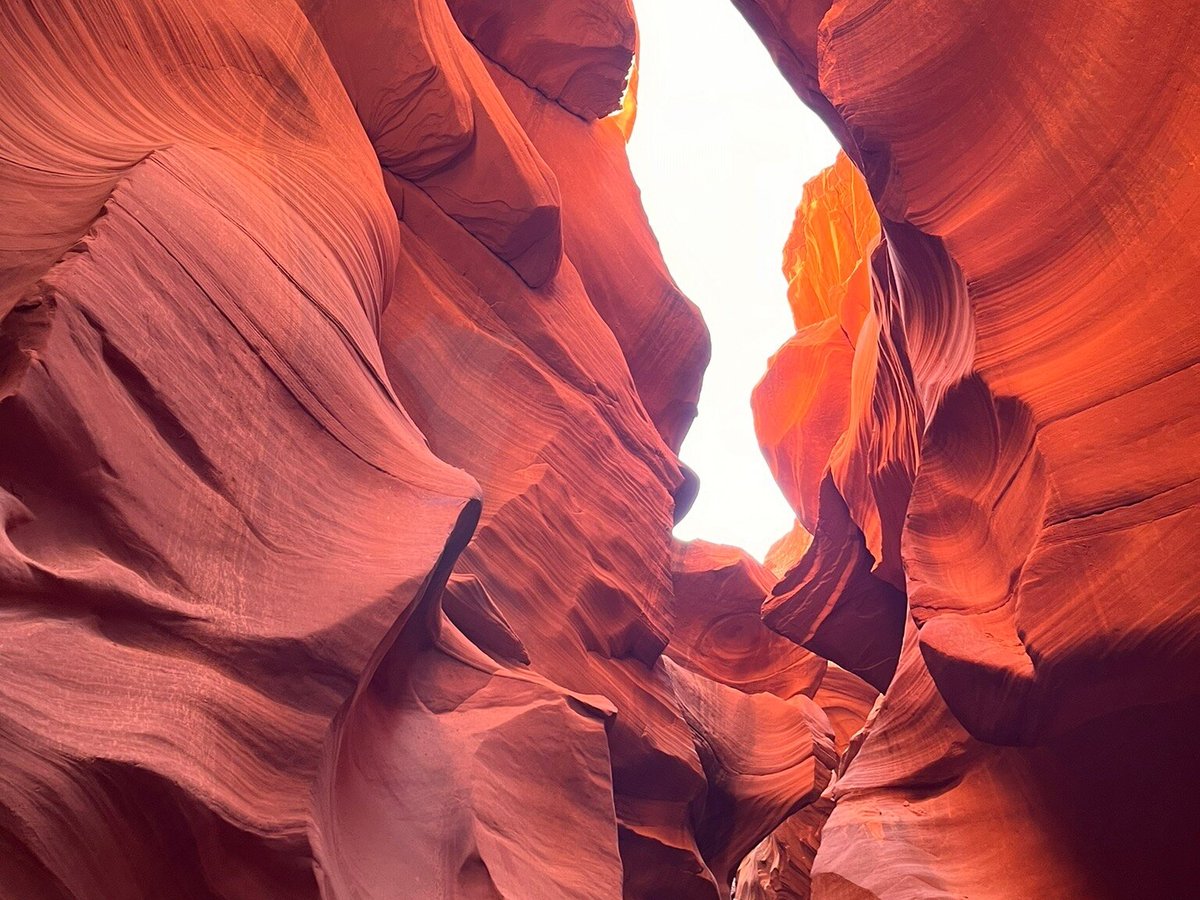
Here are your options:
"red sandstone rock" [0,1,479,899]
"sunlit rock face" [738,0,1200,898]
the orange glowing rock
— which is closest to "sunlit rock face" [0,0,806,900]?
"red sandstone rock" [0,1,479,899]

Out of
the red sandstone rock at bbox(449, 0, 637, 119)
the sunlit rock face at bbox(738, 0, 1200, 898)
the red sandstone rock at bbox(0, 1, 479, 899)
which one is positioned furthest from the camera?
the red sandstone rock at bbox(449, 0, 637, 119)

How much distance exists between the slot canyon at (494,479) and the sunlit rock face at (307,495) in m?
0.02

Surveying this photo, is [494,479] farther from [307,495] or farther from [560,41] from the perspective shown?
[560,41]

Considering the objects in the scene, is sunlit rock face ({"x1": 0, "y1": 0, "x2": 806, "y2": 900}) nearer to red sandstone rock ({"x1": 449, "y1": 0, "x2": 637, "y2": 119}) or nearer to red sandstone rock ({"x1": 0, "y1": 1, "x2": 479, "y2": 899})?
red sandstone rock ({"x1": 0, "y1": 1, "x2": 479, "y2": 899})

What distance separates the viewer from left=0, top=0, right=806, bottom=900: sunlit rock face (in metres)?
2.98

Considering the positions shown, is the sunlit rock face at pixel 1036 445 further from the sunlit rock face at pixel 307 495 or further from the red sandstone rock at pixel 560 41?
the red sandstone rock at pixel 560 41

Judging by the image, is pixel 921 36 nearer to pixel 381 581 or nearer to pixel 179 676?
pixel 381 581

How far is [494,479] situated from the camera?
23.9ft

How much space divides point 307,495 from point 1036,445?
331cm

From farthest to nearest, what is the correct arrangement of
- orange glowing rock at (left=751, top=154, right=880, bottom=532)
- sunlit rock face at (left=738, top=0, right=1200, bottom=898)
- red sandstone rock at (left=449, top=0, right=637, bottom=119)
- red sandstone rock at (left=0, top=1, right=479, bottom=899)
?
orange glowing rock at (left=751, top=154, right=880, bottom=532) → red sandstone rock at (left=449, top=0, right=637, bottom=119) → sunlit rock face at (left=738, top=0, right=1200, bottom=898) → red sandstone rock at (left=0, top=1, right=479, bottom=899)

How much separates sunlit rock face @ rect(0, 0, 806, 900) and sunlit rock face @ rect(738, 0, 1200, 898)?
6.51ft

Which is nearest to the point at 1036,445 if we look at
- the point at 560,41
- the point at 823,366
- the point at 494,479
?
the point at 494,479

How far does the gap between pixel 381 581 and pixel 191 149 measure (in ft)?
7.05

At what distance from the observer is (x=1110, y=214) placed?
5367 mm
